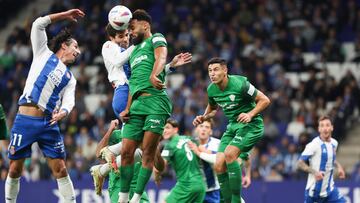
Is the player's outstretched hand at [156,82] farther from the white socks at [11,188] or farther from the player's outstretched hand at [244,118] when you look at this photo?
the white socks at [11,188]

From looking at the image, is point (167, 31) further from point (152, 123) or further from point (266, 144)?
point (152, 123)

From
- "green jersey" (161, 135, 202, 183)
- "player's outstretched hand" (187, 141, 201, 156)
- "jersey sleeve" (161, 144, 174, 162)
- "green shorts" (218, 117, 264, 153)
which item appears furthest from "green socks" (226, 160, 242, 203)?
"jersey sleeve" (161, 144, 174, 162)

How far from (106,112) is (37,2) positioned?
8.56 metres

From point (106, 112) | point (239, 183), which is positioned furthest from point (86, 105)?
point (239, 183)

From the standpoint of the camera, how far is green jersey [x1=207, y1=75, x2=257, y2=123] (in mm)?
13781

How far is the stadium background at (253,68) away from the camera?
79.8ft

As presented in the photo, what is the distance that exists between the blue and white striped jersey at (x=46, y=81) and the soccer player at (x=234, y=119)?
2143mm

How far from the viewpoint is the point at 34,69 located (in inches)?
511

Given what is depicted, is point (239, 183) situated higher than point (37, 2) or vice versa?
point (37, 2)

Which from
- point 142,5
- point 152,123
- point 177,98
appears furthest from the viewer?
point 142,5

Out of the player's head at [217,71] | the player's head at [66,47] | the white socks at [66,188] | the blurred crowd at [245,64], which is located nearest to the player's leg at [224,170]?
the player's head at [217,71]

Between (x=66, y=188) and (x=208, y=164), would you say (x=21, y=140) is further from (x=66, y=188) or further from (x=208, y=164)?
(x=208, y=164)

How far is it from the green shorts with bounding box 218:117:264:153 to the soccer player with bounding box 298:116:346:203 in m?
3.52

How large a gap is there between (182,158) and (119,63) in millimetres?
4104
